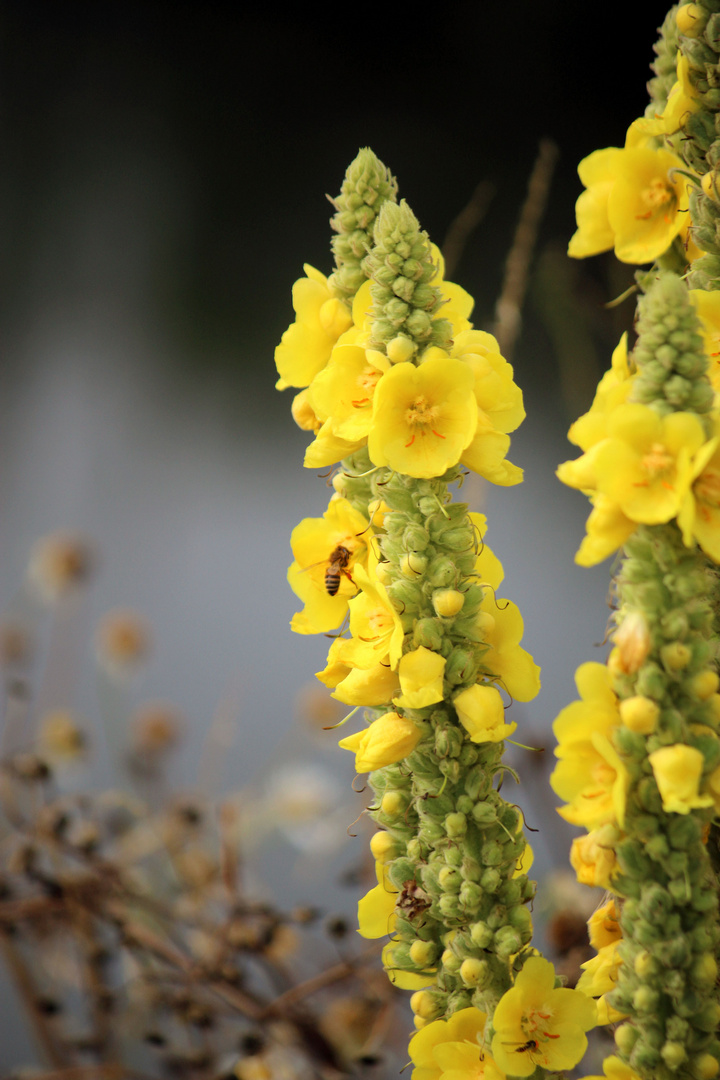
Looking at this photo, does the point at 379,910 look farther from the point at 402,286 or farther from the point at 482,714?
the point at 402,286

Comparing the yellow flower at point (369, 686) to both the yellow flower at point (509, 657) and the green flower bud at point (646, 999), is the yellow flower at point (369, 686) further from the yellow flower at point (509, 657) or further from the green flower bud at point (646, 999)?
the green flower bud at point (646, 999)

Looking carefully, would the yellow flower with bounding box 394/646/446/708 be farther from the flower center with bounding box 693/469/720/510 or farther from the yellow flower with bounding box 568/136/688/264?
the yellow flower with bounding box 568/136/688/264

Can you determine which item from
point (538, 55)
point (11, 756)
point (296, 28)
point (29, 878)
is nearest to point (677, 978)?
point (29, 878)

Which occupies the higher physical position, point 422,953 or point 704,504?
point 704,504

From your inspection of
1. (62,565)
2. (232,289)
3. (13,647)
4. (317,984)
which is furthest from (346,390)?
(232,289)

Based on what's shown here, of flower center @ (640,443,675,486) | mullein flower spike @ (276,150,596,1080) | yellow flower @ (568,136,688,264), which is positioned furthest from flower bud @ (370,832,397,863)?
yellow flower @ (568,136,688,264)

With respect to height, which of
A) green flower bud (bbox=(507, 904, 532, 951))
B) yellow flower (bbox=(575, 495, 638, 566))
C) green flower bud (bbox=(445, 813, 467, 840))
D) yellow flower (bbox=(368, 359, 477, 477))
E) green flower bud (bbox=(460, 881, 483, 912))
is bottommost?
green flower bud (bbox=(507, 904, 532, 951))

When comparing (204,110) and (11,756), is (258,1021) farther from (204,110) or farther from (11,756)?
(204,110)

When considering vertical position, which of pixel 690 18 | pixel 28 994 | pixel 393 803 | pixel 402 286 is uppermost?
pixel 690 18
